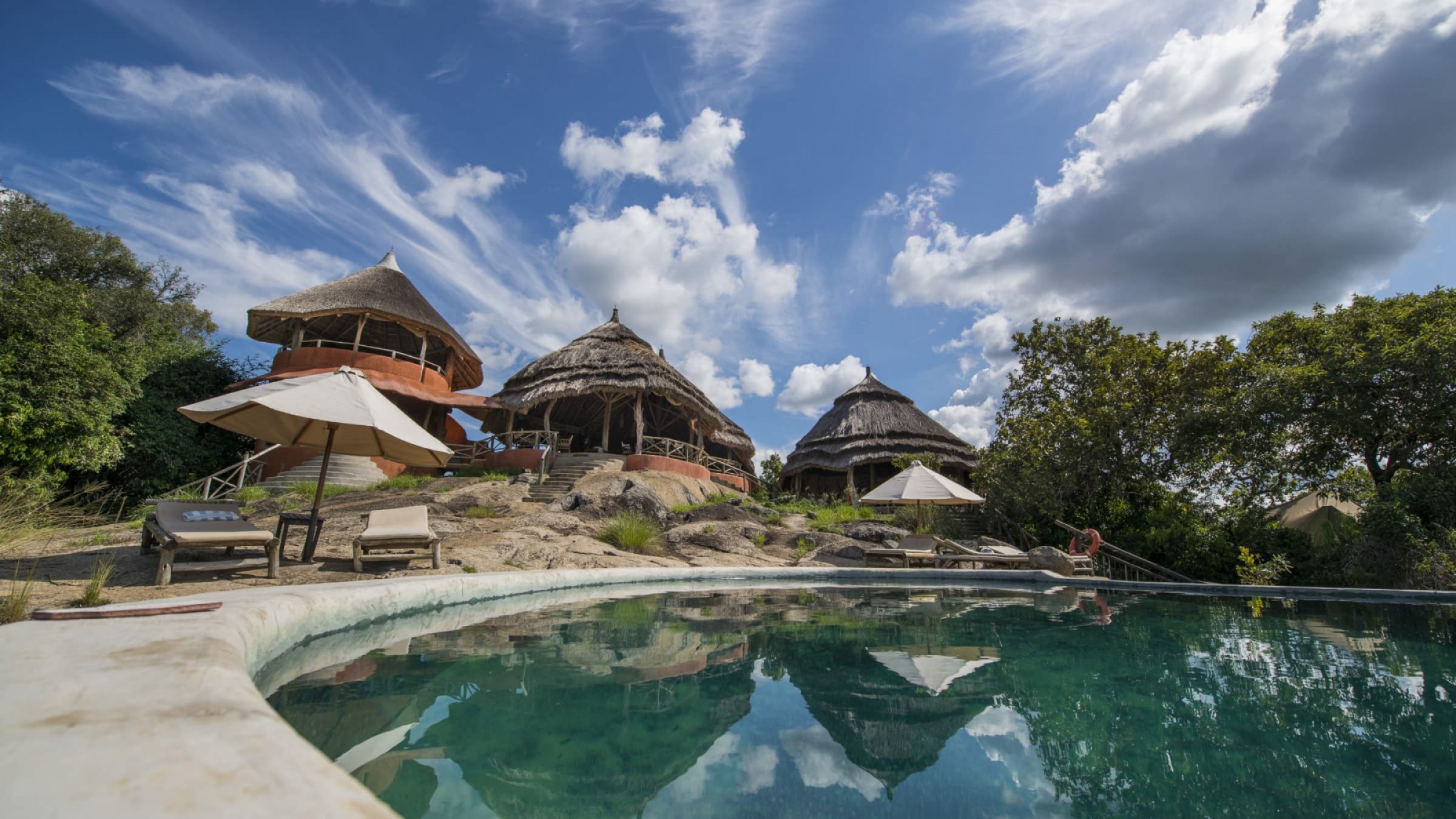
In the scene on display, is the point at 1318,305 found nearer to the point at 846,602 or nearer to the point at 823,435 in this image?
the point at 846,602

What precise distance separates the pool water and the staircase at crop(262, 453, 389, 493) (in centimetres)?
1288

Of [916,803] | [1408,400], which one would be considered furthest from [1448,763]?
[1408,400]

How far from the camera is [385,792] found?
1.92 metres

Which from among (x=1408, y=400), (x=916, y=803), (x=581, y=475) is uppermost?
(x=1408, y=400)

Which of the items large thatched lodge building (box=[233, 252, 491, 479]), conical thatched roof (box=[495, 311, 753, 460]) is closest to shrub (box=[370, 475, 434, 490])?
large thatched lodge building (box=[233, 252, 491, 479])

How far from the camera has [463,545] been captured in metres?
8.64

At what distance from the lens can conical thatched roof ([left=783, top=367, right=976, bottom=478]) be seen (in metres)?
23.1

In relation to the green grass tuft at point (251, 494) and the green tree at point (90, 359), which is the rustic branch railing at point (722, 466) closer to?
the green grass tuft at point (251, 494)

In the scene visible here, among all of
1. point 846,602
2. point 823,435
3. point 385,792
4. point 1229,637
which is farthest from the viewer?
point 823,435

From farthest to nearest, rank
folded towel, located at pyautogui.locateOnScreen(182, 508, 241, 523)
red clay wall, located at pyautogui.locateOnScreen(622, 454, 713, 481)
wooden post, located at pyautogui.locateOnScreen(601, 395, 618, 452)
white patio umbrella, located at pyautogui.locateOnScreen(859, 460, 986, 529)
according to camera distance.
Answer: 1. wooden post, located at pyautogui.locateOnScreen(601, 395, 618, 452)
2. red clay wall, located at pyautogui.locateOnScreen(622, 454, 713, 481)
3. white patio umbrella, located at pyautogui.locateOnScreen(859, 460, 986, 529)
4. folded towel, located at pyautogui.locateOnScreen(182, 508, 241, 523)

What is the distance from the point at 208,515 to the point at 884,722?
6.49 m

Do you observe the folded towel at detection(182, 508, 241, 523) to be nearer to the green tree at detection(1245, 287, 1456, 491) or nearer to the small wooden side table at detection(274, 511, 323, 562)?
the small wooden side table at detection(274, 511, 323, 562)

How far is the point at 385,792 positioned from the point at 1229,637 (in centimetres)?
622

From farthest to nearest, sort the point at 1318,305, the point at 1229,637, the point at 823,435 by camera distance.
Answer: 1. the point at 823,435
2. the point at 1318,305
3. the point at 1229,637
